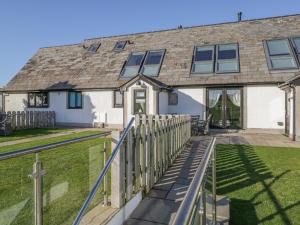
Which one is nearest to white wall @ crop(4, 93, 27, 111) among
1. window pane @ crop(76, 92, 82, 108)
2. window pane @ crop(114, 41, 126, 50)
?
window pane @ crop(76, 92, 82, 108)

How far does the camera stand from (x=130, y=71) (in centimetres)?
1758

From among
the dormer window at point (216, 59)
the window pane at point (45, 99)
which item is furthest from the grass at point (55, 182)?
the window pane at point (45, 99)

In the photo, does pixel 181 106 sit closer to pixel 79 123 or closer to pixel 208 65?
pixel 208 65

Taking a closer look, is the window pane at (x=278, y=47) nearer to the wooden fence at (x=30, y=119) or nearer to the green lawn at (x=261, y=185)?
the green lawn at (x=261, y=185)

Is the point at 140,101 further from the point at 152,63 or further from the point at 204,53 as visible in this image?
the point at 204,53

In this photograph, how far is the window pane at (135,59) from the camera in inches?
709

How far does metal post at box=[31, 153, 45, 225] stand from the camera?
8.18ft

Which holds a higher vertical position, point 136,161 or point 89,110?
point 89,110

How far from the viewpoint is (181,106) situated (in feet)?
51.1

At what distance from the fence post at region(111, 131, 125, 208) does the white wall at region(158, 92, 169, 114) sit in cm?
1129

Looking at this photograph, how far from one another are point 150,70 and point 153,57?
4.91 ft

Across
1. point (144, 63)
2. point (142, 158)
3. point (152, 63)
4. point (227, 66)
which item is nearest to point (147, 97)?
point (152, 63)

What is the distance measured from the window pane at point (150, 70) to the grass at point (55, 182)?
1357cm

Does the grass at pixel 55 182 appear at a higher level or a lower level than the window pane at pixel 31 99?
lower
